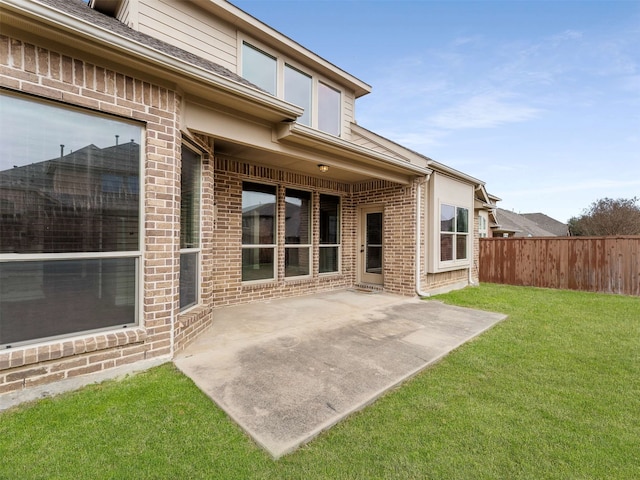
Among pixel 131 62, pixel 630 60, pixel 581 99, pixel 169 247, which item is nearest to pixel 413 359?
pixel 169 247

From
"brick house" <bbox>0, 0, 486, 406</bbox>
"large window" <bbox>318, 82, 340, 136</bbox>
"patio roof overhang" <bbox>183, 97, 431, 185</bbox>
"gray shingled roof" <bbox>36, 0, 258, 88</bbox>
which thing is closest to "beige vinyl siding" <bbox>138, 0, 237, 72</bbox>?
"brick house" <bbox>0, 0, 486, 406</bbox>

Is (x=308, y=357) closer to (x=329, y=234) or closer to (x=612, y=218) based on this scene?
(x=329, y=234)

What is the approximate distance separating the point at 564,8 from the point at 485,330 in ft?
28.4

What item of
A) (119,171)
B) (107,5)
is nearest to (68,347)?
(119,171)

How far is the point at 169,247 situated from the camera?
125 inches

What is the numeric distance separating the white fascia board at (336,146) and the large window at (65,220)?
6.79 feet

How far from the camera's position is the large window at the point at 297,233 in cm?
680

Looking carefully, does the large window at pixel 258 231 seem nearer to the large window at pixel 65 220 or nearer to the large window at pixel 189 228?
the large window at pixel 189 228

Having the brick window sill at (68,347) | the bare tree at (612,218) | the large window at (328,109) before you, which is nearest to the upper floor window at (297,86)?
the large window at (328,109)

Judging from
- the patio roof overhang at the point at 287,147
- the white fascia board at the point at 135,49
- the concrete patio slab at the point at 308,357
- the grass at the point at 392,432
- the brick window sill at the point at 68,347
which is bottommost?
the grass at the point at 392,432

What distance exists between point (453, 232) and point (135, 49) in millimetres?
7726

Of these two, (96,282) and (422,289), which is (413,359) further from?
(422,289)

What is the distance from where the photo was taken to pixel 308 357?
336 centimetres

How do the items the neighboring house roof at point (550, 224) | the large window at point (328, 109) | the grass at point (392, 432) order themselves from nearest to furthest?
the grass at point (392, 432), the large window at point (328, 109), the neighboring house roof at point (550, 224)
